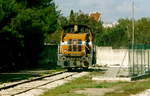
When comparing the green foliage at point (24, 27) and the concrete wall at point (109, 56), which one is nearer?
the green foliage at point (24, 27)

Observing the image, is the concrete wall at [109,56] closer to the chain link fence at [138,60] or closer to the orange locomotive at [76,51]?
the orange locomotive at [76,51]

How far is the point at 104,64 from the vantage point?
2253 inches

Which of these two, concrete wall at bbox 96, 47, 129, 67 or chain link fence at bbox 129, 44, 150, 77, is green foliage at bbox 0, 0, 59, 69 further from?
chain link fence at bbox 129, 44, 150, 77

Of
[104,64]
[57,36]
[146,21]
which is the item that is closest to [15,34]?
[104,64]

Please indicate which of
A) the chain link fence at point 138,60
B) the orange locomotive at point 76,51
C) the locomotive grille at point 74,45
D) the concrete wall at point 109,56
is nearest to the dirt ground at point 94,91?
the chain link fence at point 138,60

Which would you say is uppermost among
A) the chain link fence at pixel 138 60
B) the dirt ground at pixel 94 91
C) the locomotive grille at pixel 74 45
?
the locomotive grille at pixel 74 45

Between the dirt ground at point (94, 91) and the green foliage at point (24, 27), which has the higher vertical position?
the green foliage at point (24, 27)

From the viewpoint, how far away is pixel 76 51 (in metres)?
39.7

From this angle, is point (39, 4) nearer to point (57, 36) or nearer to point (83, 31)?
point (83, 31)

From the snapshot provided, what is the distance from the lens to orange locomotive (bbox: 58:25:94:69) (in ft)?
129

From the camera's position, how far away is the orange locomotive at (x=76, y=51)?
39312 millimetres

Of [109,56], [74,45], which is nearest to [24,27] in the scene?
[74,45]

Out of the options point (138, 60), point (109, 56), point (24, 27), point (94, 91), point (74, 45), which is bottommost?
point (94, 91)

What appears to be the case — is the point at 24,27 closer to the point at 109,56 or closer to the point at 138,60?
the point at 138,60
